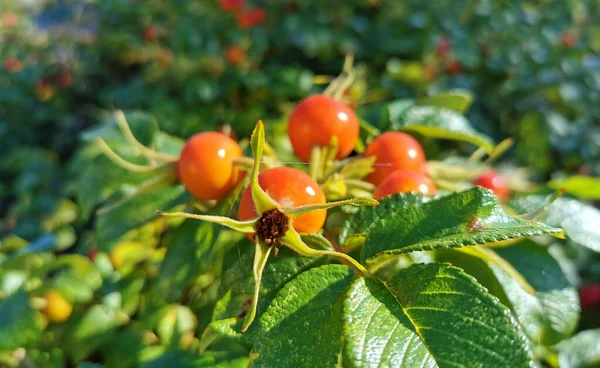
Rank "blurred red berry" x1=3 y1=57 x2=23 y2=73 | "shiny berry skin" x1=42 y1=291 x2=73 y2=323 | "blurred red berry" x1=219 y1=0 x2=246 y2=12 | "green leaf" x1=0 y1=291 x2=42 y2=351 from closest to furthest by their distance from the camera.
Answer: "green leaf" x1=0 y1=291 x2=42 y2=351, "shiny berry skin" x1=42 y1=291 x2=73 y2=323, "blurred red berry" x1=219 y1=0 x2=246 y2=12, "blurred red berry" x1=3 y1=57 x2=23 y2=73

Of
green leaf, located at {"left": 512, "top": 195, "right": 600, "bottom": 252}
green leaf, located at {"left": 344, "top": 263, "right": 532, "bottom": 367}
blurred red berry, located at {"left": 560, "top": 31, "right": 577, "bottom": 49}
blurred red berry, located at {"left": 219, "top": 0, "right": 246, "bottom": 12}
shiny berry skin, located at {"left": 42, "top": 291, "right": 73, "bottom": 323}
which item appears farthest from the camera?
blurred red berry, located at {"left": 560, "top": 31, "right": 577, "bottom": 49}

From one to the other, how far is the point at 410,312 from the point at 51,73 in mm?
3314

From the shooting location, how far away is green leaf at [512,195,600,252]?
0.80 m

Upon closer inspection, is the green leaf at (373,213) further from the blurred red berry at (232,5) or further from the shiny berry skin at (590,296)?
the blurred red berry at (232,5)

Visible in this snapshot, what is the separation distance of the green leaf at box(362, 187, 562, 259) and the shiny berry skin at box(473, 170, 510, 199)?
0.42 m

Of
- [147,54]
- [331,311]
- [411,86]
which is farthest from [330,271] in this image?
[147,54]

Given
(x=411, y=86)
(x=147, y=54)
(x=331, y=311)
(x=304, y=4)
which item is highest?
(x=331, y=311)

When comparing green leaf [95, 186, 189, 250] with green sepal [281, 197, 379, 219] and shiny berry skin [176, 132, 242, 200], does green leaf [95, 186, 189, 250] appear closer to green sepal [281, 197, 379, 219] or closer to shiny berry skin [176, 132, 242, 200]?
shiny berry skin [176, 132, 242, 200]

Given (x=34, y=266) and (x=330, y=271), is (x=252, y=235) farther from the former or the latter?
(x=34, y=266)

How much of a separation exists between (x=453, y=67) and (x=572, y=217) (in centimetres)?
184

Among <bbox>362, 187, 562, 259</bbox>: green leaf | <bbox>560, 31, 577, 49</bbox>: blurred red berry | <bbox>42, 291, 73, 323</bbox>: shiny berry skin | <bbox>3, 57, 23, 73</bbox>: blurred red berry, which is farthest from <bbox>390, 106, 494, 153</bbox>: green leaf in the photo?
<bbox>3, 57, 23, 73</bbox>: blurred red berry

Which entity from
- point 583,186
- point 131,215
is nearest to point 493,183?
point 583,186

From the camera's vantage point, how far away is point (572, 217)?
0.83 m

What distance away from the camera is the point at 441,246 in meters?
0.50
